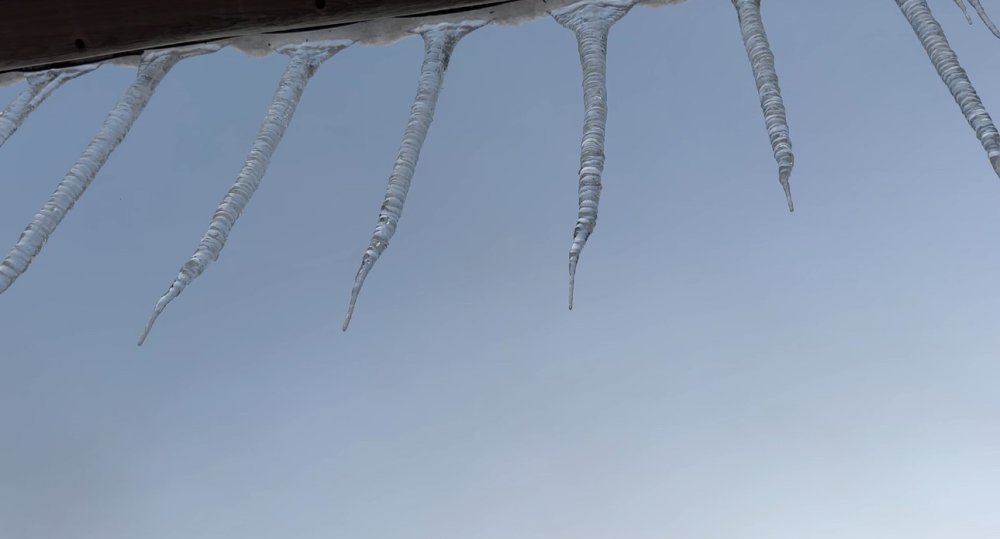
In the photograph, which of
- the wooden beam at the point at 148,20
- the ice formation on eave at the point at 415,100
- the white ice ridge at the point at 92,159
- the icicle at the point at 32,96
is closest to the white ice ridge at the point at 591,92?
the ice formation on eave at the point at 415,100

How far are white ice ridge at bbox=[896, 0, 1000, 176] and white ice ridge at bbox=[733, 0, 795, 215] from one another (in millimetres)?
251

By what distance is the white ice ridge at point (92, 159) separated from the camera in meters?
1.88

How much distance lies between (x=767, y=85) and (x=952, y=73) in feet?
0.99

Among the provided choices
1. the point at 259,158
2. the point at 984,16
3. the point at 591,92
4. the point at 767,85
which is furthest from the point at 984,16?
the point at 259,158

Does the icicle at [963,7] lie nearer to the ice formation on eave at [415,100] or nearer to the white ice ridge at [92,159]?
the ice formation on eave at [415,100]

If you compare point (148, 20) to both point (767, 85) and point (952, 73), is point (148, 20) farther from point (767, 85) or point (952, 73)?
point (952, 73)

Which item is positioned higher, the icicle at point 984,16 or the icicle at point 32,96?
the icicle at point 984,16

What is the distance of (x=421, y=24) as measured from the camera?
6.45 feet

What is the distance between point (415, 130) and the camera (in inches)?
74.2

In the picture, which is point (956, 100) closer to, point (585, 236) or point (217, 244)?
point (585, 236)

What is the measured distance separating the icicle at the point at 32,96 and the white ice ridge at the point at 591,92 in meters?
1.04

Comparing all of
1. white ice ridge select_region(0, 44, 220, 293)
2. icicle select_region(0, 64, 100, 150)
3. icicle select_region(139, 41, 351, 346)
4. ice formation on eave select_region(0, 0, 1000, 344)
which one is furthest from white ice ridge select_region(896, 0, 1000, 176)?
icicle select_region(0, 64, 100, 150)

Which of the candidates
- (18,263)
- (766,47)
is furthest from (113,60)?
(766,47)

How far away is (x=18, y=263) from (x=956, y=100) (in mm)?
1697
